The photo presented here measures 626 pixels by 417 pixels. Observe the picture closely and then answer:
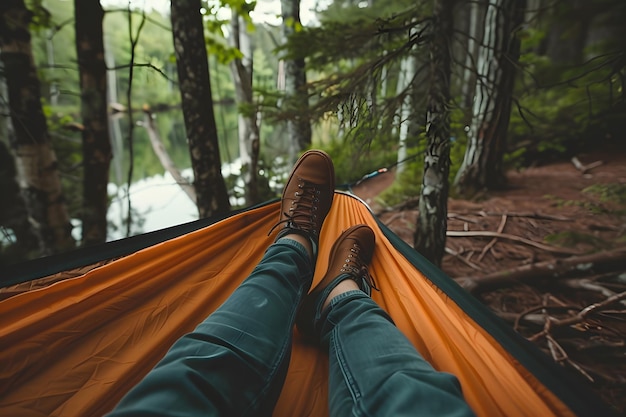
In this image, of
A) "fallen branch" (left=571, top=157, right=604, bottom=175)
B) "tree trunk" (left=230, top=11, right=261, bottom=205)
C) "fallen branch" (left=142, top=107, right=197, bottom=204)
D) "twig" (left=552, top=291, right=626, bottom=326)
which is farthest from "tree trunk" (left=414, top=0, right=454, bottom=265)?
"fallen branch" (left=571, top=157, right=604, bottom=175)

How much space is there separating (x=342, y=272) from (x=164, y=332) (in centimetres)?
55

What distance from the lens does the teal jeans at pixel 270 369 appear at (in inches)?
17.6

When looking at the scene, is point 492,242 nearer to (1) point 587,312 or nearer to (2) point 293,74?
(1) point 587,312

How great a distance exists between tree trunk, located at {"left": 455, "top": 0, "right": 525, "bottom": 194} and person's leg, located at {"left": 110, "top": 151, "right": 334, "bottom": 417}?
1.56 metres

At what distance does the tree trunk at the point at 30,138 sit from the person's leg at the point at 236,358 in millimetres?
1479

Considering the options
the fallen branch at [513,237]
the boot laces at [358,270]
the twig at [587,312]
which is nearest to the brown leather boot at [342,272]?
the boot laces at [358,270]

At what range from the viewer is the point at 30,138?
147 cm

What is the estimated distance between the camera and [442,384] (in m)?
0.47

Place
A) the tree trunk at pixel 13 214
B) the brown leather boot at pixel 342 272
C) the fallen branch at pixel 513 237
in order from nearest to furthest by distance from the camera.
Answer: the brown leather boot at pixel 342 272 → the fallen branch at pixel 513 237 → the tree trunk at pixel 13 214

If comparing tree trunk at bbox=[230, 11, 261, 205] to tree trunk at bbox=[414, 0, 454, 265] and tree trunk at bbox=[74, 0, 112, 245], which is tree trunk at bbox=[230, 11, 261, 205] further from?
tree trunk at bbox=[414, 0, 454, 265]

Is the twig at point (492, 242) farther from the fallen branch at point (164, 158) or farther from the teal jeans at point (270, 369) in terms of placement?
the fallen branch at point (164, 158)

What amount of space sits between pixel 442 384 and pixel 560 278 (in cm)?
120

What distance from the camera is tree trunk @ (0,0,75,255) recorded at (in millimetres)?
1364

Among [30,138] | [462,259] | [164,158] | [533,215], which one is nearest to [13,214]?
[164,158]
